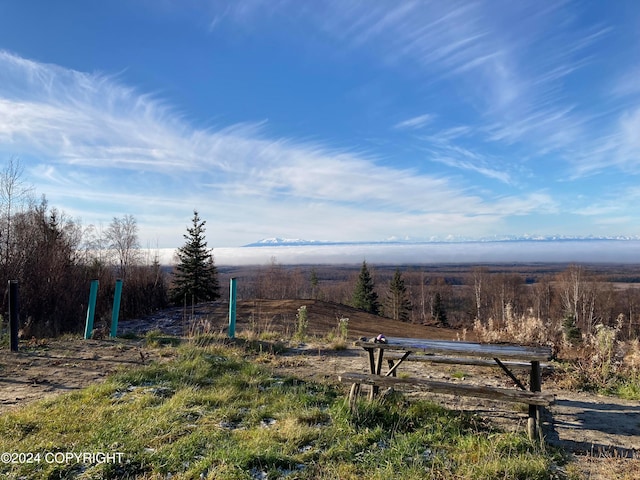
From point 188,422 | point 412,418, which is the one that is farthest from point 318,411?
point 188,422

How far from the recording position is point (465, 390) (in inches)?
148

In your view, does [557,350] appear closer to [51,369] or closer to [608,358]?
[608,358]

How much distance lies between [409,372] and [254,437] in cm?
329

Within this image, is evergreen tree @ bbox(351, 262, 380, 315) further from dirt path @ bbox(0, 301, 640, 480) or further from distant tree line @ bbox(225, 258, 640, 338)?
dirt path @ bbox(0, 301, 640, 480)

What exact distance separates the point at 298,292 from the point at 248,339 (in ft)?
157

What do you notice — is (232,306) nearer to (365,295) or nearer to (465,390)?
(465,390)

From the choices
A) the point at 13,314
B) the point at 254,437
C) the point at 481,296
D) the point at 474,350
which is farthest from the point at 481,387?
the point at 481,296

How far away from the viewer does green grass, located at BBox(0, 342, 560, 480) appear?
2.88 metres

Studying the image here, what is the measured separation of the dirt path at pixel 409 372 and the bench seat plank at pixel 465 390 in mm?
528

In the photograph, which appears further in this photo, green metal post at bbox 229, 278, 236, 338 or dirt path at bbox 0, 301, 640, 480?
green metal post at bbox 229, 278, 236, 338

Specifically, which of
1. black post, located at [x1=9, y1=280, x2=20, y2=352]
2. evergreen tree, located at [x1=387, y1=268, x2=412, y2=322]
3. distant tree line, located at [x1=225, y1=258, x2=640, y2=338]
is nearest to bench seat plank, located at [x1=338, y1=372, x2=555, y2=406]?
black post, located at [x1=9, y1=280, x2=20, y2=352]

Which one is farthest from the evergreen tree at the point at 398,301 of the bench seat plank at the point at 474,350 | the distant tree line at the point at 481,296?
the bench seat plank at the point at 474,350

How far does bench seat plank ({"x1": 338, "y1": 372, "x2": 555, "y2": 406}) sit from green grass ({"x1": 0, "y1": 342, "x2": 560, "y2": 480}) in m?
0.27

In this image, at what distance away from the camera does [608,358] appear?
5953mm
